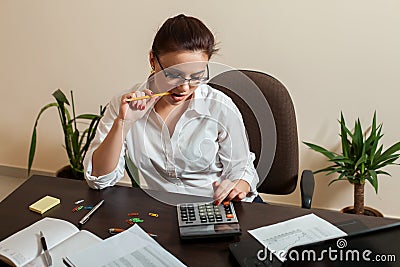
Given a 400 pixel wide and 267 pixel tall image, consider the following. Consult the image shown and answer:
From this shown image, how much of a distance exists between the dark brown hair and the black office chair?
7.7 inches

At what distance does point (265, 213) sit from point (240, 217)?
0.22 ft

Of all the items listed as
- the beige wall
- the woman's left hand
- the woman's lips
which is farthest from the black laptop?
the beige wall

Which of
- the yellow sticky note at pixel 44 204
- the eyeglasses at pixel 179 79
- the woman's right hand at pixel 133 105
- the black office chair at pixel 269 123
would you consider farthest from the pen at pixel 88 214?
the black office chair at pixel 269 123

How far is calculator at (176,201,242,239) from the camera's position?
118cm

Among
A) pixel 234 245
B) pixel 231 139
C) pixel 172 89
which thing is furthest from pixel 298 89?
pixel 234 245

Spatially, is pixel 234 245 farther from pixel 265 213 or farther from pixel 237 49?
pixel 237 49

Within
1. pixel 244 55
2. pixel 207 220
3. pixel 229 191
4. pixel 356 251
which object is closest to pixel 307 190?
pixel 229 191

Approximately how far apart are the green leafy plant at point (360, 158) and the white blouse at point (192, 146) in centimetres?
83

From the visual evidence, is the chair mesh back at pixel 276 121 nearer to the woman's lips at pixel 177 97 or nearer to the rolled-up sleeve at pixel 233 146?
the rolled-up sleeve at pixel 233 146

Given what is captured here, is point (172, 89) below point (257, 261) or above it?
above

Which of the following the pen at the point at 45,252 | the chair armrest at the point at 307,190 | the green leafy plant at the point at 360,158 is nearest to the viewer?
the pen at the point at 45,252

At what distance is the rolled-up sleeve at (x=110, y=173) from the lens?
4.60 ft

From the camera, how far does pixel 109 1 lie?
248cm

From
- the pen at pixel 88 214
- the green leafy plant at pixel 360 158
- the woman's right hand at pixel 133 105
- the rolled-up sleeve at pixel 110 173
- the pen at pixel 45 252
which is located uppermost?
the woman's right hand at pixel 133 105
